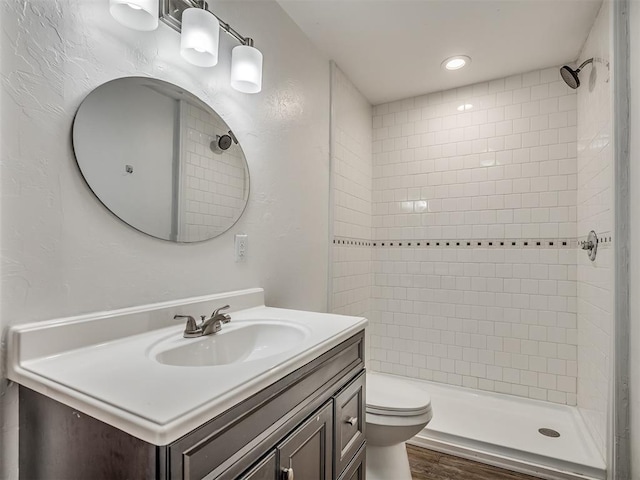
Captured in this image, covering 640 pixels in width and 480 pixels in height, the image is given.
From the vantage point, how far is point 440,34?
80.6 inches

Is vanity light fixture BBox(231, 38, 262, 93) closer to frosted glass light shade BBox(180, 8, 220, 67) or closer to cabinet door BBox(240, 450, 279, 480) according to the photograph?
frosted glass light shade BBox(180, 8, 220, 67)

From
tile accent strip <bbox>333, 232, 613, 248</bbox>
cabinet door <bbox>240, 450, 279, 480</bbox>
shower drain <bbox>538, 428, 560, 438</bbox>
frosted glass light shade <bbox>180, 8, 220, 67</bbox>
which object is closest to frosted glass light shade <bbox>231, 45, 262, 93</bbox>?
frosted glass light shade <bbox>180, 8, 220, 67</bbox>

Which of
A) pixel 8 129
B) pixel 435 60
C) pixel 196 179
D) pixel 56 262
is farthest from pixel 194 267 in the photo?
pixel 435 60

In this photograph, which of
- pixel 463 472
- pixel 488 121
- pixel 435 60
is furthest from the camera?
pixel 488 121

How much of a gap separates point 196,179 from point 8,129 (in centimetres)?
58

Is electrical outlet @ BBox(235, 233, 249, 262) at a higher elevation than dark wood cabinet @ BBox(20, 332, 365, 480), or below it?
higher

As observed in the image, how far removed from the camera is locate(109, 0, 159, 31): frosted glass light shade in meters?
0.98

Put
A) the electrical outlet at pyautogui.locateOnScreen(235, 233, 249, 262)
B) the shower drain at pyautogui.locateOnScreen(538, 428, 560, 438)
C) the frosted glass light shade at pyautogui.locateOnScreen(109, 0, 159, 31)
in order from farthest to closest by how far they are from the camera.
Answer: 1. the shower drain at pyautogui.locateOnScreen(538, 428, 560, 438)
2. the electrical outlet at pyautogui.locateOnScreen(235, 233, 249, 262)
3. the frosted glass light shade at pyautogui.locateOnScreen(109, 0, 159, 31)

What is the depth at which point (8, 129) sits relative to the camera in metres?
0.81

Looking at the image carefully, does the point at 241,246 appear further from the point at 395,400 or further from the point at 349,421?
the point at 395,400

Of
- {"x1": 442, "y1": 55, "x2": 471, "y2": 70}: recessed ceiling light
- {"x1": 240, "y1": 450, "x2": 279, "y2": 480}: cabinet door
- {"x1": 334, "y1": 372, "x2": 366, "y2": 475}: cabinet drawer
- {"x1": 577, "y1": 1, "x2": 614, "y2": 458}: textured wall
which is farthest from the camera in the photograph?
{"x1": 442, "y1": 55, "x2": 471, "y2": 70}: recessed ceiling light

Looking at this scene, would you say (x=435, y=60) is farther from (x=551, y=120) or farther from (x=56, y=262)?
(x=56, y=262)

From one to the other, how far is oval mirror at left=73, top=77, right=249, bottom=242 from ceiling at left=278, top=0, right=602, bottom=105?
990mm

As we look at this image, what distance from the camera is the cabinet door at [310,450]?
2.77 ft
